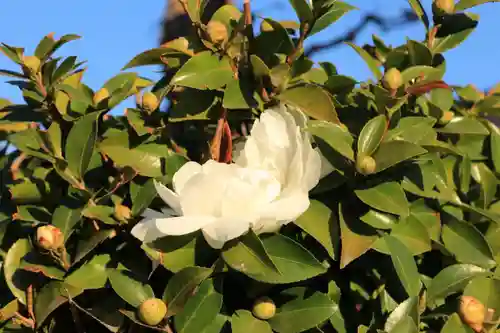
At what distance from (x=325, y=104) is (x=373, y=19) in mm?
1054

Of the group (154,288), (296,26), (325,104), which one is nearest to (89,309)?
(154,288)

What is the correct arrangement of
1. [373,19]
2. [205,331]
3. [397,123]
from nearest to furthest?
[205,331]
[397,123]
[373,19]

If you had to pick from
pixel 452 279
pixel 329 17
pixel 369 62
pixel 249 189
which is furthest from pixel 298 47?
pixel 452 279

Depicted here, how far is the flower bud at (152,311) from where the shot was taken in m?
0.86

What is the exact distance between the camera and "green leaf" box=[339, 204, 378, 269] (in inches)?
34.7

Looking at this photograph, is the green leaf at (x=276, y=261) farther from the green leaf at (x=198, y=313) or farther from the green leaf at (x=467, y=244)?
the green leaf at (x=467, y=244)

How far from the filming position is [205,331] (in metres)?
0.91

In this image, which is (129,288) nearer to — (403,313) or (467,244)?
(403,313)

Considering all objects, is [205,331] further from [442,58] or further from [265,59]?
[442,58]

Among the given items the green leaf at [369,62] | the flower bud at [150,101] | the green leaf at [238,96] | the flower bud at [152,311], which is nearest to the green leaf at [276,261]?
the flower bud at [152,311]

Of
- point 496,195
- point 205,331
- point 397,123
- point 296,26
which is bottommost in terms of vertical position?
point 496,195

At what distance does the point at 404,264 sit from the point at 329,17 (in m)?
0.38

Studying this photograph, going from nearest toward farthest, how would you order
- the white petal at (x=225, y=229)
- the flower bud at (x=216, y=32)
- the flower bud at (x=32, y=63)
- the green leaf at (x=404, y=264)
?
the white petal at (x=225, y=229)
the green leaf at (x=404, y=264)
the flower bud at (x=216, y=32)
the flower bud at (x=32, y=63)

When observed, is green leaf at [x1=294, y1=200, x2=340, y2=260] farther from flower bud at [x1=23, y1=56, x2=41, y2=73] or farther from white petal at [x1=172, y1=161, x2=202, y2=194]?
flower bud at [x1=23, y1=56, x2=41, y2=73]
